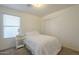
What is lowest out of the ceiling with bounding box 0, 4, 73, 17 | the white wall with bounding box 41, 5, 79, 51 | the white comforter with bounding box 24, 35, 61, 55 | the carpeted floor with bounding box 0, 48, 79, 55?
the carpeted floor with bounding box 0, 48, 79, 55

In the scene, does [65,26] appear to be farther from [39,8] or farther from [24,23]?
[24,23]

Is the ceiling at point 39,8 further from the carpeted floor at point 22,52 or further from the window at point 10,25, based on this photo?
the carpeted floor at point 22,52

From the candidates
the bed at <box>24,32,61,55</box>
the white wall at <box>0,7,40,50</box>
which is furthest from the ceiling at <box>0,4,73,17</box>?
the bed at <box>24,32,61,55</box>

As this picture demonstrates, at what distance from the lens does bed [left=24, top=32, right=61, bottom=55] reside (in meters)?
1.13

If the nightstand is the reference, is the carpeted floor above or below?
below

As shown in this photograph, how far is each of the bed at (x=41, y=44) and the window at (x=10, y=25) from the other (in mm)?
176

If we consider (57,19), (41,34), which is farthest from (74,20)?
(41,34)

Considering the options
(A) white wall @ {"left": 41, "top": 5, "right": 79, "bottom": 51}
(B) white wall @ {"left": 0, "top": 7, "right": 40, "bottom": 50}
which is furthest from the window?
(A) white wall @ {"left": 41, "top": 5, "right": 79, "bottom": 51}

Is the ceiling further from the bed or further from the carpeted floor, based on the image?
the carpeted floor

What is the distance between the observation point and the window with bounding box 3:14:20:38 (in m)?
1.12

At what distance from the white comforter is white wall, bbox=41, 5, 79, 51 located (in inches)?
3.6

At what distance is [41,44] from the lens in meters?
1.12

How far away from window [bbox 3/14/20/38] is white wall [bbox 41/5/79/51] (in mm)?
372

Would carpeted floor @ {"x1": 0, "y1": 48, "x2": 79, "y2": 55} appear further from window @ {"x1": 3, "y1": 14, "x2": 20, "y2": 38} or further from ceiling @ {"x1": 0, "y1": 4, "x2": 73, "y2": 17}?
ceiling @ {"x1": 0, "y1": 4, "x2": 73, "y2": 17}
